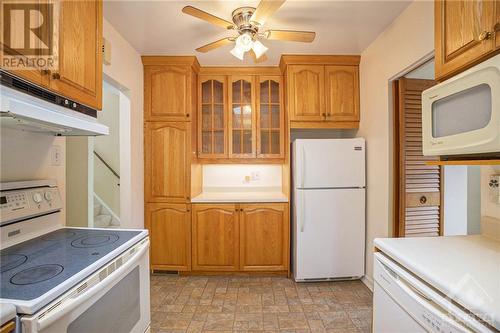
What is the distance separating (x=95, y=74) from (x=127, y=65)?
1034 millimetres

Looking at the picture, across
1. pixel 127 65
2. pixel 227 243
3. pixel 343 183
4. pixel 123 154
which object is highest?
pixel 127 65

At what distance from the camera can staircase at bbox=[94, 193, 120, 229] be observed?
3166 millimetres

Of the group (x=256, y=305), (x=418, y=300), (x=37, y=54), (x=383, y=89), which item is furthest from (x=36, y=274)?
(x=383, y=89)

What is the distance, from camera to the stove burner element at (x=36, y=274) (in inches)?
30.6

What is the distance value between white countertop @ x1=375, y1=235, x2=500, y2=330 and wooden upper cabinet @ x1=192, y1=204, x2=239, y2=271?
62.8 inches

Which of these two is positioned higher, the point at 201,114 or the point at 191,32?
the point at 191,32

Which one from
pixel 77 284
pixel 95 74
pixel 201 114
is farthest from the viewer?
pixel 201 114

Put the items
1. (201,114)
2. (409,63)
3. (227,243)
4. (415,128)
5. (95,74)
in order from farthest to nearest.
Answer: (201,114)
(227,243)
(415,128)
(409,63)
(95,74)

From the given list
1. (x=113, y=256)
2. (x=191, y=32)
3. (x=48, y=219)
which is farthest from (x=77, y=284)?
(x=191, y=32)

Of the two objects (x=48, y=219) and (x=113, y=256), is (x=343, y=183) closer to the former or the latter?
(x=113, y=256)

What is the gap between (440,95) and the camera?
111 centimetres

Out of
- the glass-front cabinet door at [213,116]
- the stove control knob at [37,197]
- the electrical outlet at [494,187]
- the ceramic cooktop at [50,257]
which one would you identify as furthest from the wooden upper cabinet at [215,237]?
the electrical outlet at [494,187]

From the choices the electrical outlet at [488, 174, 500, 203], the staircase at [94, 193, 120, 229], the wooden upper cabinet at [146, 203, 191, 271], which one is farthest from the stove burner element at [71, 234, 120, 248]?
the staircase at [94, 193, 120, 229]

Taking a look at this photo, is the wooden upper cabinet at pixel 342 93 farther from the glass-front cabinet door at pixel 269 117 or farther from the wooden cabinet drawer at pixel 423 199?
the wooden cabinet drawer at pixel 423 199
